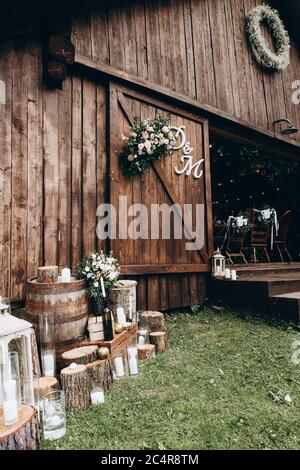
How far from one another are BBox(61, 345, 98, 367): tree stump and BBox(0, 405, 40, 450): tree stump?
798 mm

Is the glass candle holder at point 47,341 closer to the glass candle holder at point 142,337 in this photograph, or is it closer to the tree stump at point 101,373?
the tree stump at point 101,373

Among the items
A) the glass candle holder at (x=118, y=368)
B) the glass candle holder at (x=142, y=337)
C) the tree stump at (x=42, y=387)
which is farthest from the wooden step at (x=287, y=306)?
the tree stump at (x=42, y=387)

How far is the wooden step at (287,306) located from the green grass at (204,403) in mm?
406

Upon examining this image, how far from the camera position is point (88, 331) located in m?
3.20

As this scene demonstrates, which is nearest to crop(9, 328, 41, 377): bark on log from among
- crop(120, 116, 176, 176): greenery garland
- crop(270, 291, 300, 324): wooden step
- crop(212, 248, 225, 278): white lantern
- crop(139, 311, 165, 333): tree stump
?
crop(139, 311, 165, 333): tree stump

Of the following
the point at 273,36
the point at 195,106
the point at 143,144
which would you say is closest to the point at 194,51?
the point at 195,106

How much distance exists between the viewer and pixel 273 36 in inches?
306

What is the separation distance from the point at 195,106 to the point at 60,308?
14.0 feet

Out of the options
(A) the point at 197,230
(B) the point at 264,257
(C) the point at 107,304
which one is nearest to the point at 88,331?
(C) the point at 107,304

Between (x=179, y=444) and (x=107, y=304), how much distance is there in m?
1.79

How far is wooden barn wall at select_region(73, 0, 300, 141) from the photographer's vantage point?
480cm

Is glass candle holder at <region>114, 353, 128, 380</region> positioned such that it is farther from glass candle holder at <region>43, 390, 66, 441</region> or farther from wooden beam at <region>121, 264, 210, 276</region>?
wooden beam at <region>121, 264, 210, 276</region>

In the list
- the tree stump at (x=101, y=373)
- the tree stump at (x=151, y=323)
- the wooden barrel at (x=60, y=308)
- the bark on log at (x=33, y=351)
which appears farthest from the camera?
the tree stump at (x=151, y=323)

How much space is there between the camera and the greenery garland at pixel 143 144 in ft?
15.2
